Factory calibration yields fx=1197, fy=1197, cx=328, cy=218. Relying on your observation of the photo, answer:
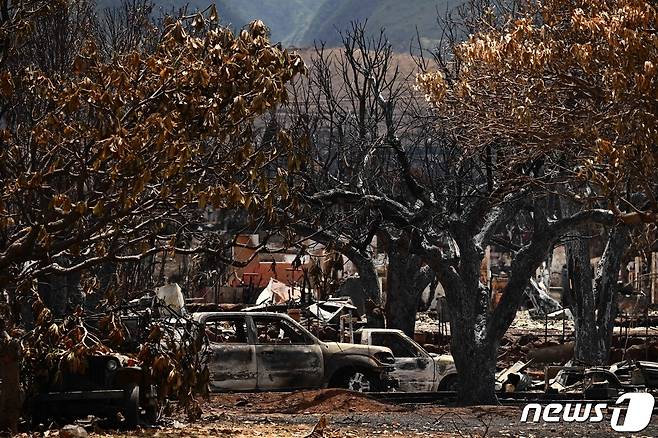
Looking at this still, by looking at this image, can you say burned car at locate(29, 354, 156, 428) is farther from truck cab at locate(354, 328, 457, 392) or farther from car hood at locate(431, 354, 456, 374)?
car hood at locate(431, 354, 456, 374)

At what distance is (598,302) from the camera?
29938mm

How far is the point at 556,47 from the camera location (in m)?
15.5

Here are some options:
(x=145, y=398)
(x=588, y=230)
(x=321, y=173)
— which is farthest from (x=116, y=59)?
(x=588, y=230)

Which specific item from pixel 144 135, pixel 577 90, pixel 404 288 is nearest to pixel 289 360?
pixel 404 288

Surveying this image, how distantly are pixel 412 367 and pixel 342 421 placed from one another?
6781mm

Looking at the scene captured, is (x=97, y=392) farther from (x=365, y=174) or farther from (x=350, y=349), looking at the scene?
(x=365, y=174)

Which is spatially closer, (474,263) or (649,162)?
(649,162)

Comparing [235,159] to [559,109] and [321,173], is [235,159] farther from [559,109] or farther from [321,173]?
[321,173]

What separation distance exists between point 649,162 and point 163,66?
228 inches

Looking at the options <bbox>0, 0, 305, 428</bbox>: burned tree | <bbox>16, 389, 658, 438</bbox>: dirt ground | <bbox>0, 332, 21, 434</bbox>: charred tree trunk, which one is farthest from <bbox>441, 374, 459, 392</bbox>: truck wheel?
<bbox>0, 332, 21, 434</bbox>: charred tree trunk

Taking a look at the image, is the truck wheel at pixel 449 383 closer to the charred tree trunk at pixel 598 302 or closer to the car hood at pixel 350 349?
the car hood at pixel 350 349

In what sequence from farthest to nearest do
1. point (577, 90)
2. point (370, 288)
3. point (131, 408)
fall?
point (370, 288), point (131, 408), point (577, 90)

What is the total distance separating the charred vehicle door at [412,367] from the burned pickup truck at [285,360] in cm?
26

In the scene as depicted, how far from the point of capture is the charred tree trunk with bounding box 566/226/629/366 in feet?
95.6
